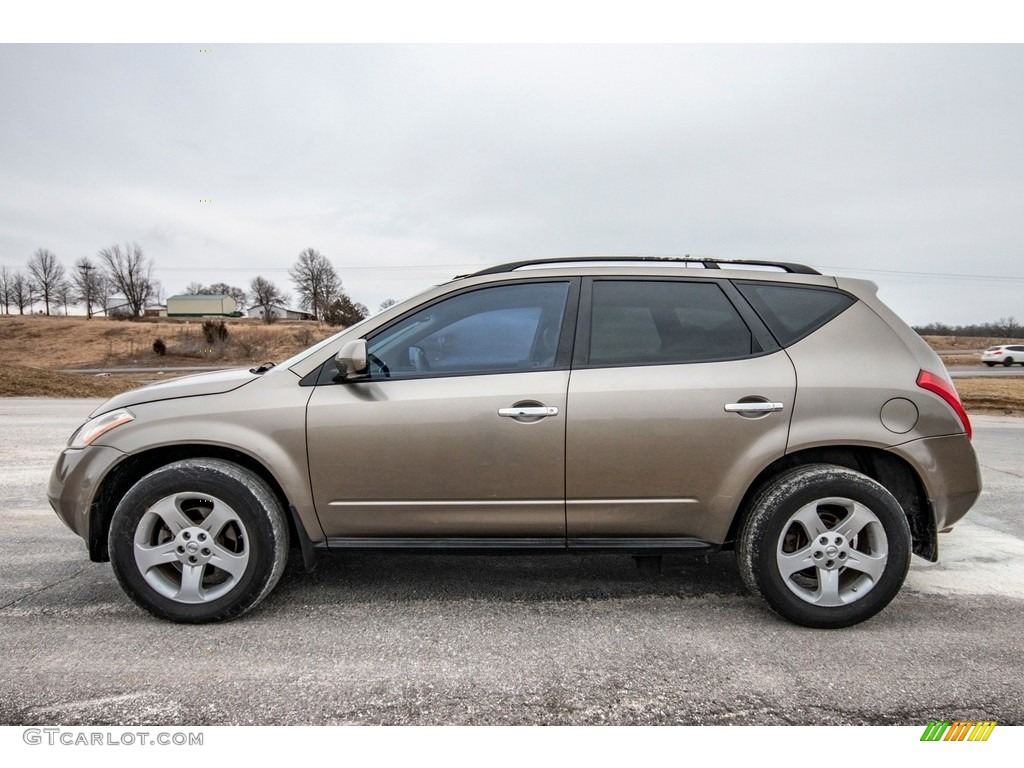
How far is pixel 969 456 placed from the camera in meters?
2.93

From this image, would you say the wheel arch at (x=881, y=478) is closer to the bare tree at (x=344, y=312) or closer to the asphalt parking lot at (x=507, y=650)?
the asphalt parking lot at (x=507, y=650)

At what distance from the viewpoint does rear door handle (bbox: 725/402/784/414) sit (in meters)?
Result: 2.86

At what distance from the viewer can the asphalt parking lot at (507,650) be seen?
7.31 ft

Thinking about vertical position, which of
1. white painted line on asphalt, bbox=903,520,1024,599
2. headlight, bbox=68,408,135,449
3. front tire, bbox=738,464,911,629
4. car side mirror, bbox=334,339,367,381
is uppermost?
car side mirror, bbox=334,339,367,381

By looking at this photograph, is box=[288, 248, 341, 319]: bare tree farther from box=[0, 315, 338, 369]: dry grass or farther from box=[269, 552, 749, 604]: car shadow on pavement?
box=[269, 552, 749, 604]: car shadow on pavement

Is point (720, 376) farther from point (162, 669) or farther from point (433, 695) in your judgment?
point (162, 669)

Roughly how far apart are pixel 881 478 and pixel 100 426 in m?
4.01

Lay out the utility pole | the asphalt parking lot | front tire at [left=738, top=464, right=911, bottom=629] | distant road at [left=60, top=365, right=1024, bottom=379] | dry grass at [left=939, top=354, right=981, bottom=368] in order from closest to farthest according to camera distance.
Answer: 1. the asphalt parking lot
2. front tire at [left=738, top=464, right=911, bottom=629]
3. distant road at [left=60, top=365, right=1024, bottom=379]
4. dry grass at [left=939, top=354, right=981, bottom=368]
5. the utility pole

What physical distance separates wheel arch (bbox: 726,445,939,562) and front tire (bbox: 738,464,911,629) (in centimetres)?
11

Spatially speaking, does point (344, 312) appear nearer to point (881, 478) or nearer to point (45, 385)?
point (45, 385)

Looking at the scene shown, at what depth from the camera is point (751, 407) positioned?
2.87 m

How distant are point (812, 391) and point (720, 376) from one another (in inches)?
17.5

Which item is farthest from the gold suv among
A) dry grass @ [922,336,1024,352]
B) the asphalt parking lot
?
dry grass @ [922,336,1024,352]
